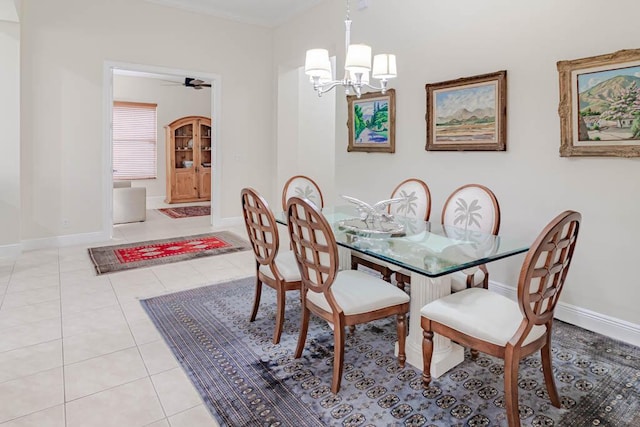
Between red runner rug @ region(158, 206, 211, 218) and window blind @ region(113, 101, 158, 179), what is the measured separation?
1585 mm

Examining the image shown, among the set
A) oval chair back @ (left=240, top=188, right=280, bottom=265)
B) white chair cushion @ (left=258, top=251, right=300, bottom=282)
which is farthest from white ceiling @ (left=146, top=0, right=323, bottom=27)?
white chair cushion @ (left=258, top=251, right=300, bottom=282)

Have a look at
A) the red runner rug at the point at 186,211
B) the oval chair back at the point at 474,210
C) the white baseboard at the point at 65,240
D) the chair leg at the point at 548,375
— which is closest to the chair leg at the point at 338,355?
the chair leg at the point at 548,375

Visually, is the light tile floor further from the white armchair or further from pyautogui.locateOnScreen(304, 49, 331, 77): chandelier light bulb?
the white armchair

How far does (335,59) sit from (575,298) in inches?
151

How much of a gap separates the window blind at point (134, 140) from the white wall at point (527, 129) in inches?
260

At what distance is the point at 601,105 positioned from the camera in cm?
271

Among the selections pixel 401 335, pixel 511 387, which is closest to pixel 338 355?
pixel 401 335

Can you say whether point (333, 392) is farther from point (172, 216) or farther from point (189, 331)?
point (172, 216)

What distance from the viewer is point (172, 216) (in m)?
7.62

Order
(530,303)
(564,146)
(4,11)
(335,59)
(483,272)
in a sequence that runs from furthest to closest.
→ (335,59) → (4,11) → (564,146) → (483,272) → (530,303)

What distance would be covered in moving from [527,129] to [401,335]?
199cm

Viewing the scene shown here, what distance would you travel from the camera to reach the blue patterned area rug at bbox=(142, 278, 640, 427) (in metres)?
1.89

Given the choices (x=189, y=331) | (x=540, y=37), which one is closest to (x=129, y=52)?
(x=189, y=331)

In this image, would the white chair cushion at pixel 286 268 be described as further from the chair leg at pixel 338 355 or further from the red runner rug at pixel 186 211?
the red runner rug at pixel 186 211
